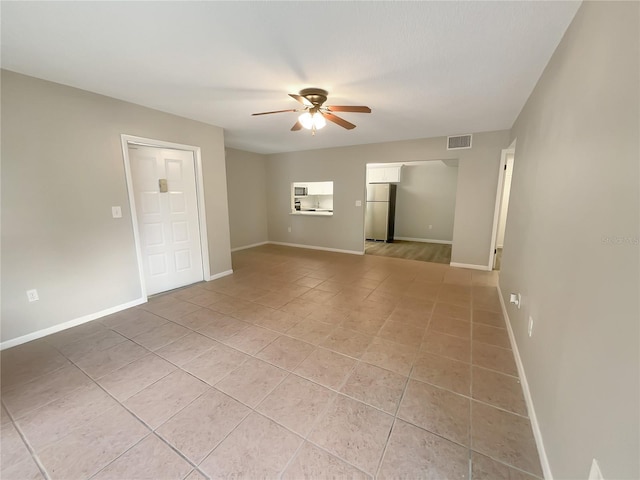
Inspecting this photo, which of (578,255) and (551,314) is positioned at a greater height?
(578,255)

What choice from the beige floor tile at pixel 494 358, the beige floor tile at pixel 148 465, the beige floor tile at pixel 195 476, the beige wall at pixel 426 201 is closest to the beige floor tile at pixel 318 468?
the beige floor tile at pixel 195 476

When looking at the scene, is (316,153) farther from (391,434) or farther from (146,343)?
(391,434)

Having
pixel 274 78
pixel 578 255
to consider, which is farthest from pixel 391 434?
pixel 274 78

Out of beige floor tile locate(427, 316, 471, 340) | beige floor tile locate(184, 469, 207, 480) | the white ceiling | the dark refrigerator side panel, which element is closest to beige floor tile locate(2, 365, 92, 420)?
beige floor tile locate(184, 469, 207, 480)

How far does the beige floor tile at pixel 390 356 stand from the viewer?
204cm

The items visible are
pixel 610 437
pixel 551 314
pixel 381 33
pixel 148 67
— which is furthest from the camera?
pixel 148 67

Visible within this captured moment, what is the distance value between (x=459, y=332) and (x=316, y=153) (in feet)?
15.8

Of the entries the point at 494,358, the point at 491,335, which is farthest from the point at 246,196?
the point at 494,358

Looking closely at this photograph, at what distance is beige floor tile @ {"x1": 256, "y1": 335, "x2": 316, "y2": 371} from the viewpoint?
2.10m

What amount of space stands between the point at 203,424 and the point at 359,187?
490 cm

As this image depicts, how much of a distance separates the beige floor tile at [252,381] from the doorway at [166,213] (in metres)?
Result: 2.15

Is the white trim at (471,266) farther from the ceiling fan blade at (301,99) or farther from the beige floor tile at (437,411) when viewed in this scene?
the ceiling fan blade at (301,99)

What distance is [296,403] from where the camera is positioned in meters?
1.69

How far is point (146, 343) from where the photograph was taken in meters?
2.39
